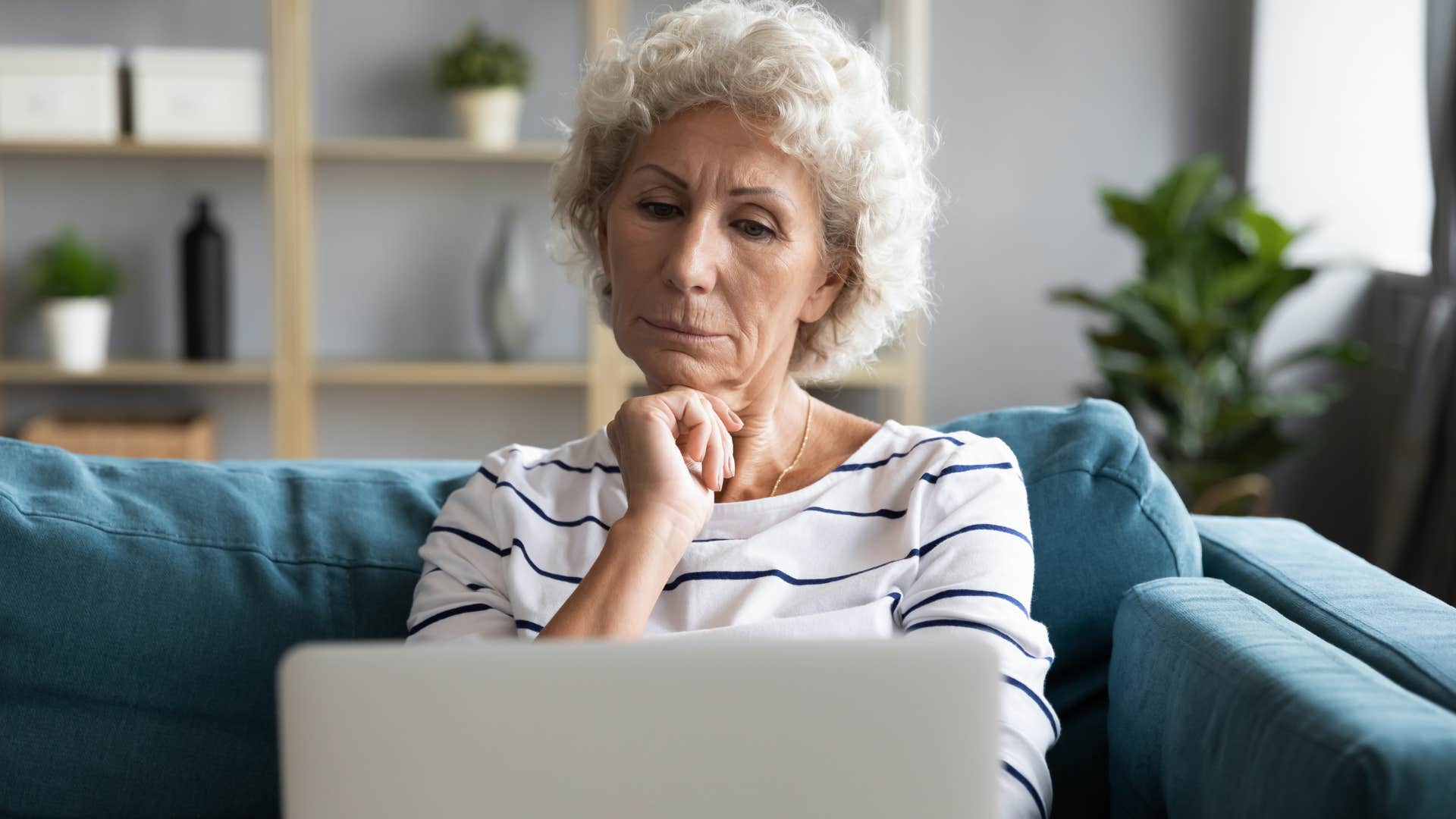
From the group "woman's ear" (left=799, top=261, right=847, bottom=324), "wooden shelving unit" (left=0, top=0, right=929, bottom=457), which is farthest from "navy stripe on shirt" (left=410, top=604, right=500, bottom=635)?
"wooden shelving unit" (left=0, top=0, right=929, bottom=457)

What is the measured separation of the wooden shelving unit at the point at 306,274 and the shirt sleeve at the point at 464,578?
7.43 ft

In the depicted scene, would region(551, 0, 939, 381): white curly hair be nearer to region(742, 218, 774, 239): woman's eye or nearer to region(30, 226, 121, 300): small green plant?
region(742, 218, 774, 239): woman's eye

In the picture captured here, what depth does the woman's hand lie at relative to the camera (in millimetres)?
1283

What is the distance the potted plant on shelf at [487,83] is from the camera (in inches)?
147

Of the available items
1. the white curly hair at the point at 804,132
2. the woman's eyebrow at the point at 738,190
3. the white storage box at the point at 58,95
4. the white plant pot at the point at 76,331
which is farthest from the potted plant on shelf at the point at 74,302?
the woman's eyebrow at the point at 738,190

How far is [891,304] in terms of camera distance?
64.4 inches

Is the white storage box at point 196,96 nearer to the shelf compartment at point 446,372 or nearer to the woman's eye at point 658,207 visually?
the shelf compartment at point 446,372

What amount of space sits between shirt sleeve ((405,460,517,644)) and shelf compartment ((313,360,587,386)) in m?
2.32

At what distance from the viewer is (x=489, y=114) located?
3748 mm

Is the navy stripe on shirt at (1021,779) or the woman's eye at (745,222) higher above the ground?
the woman's eye at (745,222)

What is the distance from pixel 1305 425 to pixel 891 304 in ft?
9.19

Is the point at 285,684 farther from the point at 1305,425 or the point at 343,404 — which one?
the point at 1305,425

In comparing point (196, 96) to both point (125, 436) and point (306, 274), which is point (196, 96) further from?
point (125, 436)

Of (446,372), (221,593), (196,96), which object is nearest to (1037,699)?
(221,593)
